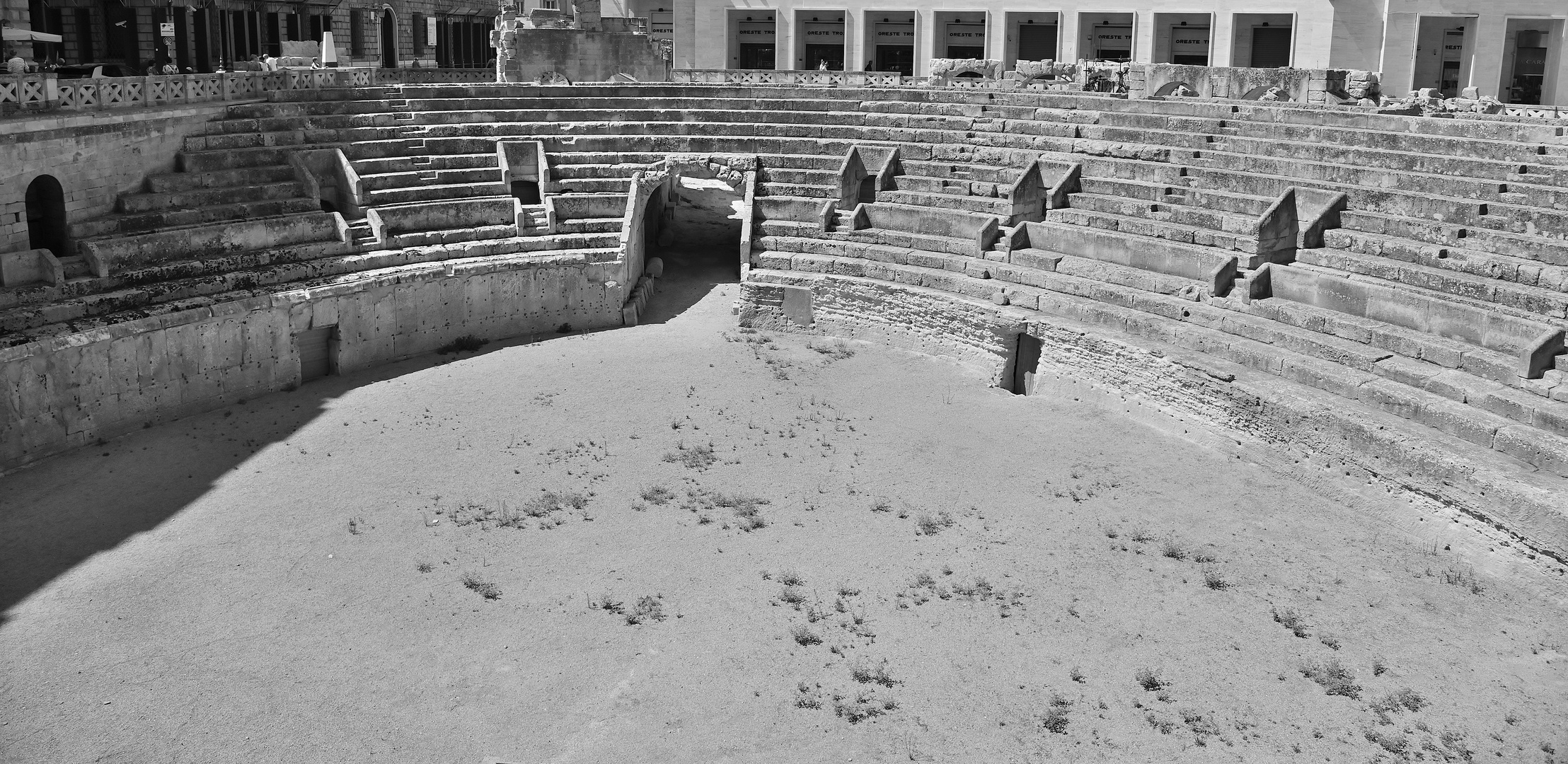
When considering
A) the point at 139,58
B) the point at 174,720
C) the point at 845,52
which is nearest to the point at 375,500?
the point at 174,720

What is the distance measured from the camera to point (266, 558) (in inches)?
548

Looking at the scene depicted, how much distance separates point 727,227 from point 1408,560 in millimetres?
16120

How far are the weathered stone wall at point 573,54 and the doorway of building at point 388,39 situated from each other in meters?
13.2

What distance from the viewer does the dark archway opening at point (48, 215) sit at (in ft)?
63.3

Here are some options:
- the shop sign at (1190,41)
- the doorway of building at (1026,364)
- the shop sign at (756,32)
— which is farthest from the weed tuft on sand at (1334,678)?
the shop sign at (756,32)

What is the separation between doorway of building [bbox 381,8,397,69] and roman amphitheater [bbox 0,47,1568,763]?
651 inches

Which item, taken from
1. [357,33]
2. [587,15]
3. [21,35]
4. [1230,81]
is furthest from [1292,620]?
[357,33]

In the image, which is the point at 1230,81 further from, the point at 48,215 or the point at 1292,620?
the point at 48,215

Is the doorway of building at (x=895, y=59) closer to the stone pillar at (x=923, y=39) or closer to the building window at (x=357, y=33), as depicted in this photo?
the stone pillar at (x=923, y=39)

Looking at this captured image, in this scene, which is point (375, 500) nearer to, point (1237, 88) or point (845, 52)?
point (1237, 88)

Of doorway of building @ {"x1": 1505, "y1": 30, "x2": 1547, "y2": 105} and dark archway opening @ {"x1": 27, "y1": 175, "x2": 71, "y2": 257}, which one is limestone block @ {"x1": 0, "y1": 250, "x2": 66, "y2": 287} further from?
doorway of building @ {"x1": 1505, "y1": 30, "x2": 1547, "y2": 105}

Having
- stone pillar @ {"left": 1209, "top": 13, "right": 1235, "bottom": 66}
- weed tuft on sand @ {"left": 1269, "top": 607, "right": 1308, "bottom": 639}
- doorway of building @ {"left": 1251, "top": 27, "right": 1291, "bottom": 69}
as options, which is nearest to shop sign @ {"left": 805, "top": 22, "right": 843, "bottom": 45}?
stone pillar @ {"left": 1209, "top": 13, "right": 1235, "bottom": 66}

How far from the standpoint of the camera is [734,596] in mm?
13195

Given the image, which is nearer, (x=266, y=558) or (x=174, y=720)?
(x=174, y=720)
